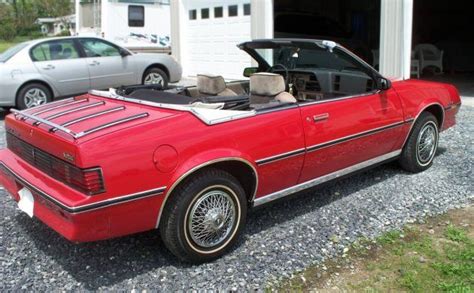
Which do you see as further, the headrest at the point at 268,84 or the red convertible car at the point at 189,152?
the headrest at the point at 268,84

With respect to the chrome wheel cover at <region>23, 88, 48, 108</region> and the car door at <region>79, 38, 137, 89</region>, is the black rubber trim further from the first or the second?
the car door at <region>79, 38, 137, 89</region>

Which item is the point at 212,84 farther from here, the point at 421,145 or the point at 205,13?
the point at 205,13

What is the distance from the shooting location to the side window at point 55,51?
940 cm

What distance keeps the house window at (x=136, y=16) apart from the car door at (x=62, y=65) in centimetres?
695

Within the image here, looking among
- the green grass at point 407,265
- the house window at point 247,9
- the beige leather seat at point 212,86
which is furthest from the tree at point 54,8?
the green grass at point 407,265

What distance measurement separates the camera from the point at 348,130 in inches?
165

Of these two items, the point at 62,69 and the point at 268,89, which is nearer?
the point at 268,89

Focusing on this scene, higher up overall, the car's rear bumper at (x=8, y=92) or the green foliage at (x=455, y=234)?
the car's rear bumper at (x=8, y=92)

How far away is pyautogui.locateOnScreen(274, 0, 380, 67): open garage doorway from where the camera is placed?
48.4 feet

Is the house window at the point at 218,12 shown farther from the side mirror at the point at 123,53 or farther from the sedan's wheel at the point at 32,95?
the sedan's wheel at the point at 32,95

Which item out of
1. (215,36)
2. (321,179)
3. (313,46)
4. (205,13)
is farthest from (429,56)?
(321,179)

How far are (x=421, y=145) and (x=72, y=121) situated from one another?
349cm

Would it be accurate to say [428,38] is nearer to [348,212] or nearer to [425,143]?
[425,143]

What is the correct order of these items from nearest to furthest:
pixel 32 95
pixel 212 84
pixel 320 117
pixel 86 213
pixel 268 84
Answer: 1. pixel 86 213
2. pixel 320 117
3. pixel 268 84
4. pixel 212 84
5. pixel 32 95
